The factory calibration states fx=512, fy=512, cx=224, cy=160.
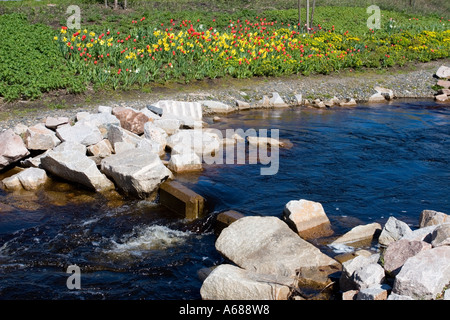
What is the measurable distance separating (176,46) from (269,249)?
1036cm

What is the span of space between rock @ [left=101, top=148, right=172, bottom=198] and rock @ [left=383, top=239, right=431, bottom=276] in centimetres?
392

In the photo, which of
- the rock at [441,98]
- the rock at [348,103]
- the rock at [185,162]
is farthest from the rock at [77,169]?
the rock at [441,98]

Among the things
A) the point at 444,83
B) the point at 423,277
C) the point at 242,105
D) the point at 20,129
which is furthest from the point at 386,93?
the point at 423,277

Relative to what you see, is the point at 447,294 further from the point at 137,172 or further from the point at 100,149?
the point at 100,149

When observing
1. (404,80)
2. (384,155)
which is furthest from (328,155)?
(404,80)

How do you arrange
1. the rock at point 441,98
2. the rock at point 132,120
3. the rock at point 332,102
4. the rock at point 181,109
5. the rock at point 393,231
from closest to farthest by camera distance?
the rock at point 393,231
the rock at point 132,120
the rock at point 181,109
the rock at point 332,102
the rock at point 441,98

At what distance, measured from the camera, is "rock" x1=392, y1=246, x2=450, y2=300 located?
4.59 metres

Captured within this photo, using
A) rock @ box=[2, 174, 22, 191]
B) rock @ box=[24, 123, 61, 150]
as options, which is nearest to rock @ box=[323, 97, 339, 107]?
rock @ box=[24, 123, 61, 150]

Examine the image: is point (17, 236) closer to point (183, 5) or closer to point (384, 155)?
point (384, 155)

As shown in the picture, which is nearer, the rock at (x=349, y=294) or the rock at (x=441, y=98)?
the rock at (x=349, y=294)

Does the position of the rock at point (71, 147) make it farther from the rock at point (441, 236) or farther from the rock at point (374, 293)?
the rock at point (441, 236)

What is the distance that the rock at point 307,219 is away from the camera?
6.76 m

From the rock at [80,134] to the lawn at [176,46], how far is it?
2.71 m

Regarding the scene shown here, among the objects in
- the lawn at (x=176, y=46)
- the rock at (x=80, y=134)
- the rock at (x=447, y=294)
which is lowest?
the rock at (x=447, y=294)
